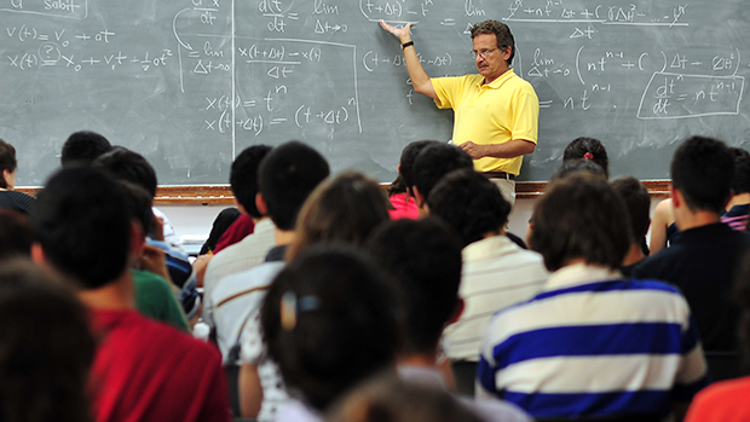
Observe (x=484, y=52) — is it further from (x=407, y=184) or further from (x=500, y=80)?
(x=407, y=184)

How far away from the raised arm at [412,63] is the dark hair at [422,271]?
9.82 feet

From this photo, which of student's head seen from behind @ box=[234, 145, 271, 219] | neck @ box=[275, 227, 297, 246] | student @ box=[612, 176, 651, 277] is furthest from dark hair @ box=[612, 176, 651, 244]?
student's head seen from behind @ box=[234, 145, 271, 219]

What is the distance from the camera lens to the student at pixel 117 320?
106cm

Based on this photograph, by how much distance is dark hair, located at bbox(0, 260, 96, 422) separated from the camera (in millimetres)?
641

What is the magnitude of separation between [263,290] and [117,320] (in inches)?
23.0

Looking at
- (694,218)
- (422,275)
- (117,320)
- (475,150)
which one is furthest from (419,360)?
(475,150)

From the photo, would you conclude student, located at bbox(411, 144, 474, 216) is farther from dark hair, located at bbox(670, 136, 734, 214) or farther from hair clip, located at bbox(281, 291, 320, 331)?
hair clip, located at bbox(281, 291, 320, 331)

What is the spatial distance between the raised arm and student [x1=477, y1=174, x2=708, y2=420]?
2.69 metres

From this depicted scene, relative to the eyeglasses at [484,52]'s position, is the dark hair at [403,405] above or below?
below

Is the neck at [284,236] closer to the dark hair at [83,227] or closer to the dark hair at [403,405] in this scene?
the dark hair at [83,227]

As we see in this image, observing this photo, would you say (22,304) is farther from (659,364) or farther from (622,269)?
(622,269)

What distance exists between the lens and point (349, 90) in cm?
414

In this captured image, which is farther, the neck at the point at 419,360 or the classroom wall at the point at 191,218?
the classroom wall at the point at 191,218

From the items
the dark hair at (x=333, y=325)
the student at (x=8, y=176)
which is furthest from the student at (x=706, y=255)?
the student at (x=8, y=176)
